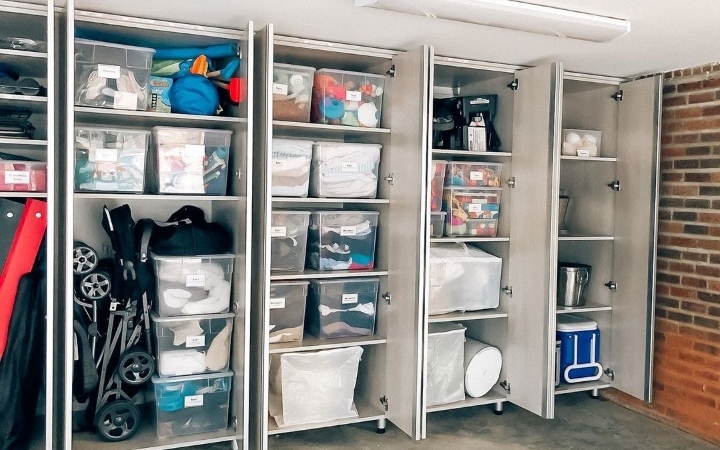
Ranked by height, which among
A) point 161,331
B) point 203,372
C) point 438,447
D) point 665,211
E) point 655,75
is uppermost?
point 655,75

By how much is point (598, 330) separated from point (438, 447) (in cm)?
143

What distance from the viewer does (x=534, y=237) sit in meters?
3.66

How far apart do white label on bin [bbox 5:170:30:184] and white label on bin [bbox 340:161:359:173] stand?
A: 59.4 inches

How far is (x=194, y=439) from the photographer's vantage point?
311 centimetres

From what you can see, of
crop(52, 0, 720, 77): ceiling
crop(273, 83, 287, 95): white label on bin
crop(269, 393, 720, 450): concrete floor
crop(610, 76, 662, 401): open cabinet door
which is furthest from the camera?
crop(610, 76, 662, 401): open cabinet door

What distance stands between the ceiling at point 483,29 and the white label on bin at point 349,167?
630 mm

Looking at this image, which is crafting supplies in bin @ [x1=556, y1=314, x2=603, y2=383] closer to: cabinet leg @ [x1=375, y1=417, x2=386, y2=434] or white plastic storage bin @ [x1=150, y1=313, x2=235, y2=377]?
cabinet leg @ [x1=375, y1=417, x2=386, y2=434]

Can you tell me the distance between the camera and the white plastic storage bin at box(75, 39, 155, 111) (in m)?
2.88

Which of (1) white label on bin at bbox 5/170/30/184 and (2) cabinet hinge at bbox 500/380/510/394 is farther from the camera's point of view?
(2) cabinet hinge at bbox 500/380/510/394

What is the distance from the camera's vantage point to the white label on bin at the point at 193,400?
3.14 m

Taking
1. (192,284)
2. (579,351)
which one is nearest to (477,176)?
(579,351)

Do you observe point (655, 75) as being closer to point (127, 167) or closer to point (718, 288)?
point (718, 288)

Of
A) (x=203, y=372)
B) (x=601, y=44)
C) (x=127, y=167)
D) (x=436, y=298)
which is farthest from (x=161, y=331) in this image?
(x=601, y=44)

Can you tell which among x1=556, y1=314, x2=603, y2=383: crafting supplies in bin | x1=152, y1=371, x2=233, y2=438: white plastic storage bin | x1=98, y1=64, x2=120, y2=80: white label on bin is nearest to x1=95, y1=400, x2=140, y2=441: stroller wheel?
x1=152, y1=371, x2=233, y2=438: white plastic storage bin
